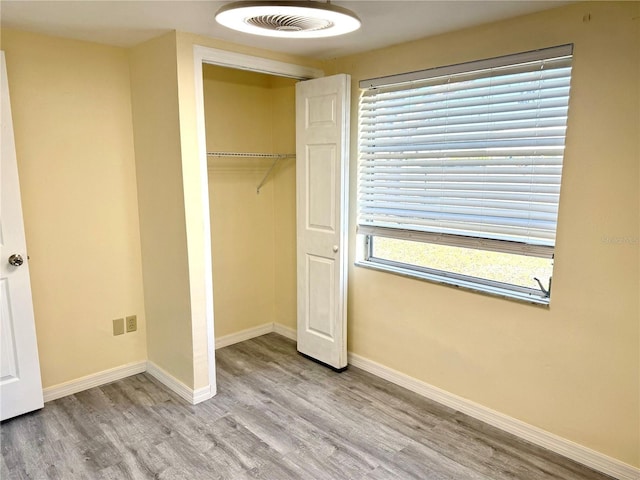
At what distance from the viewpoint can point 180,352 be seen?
2.83m

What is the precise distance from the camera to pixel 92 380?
2939 millimetres

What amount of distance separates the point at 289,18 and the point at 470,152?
1.21m

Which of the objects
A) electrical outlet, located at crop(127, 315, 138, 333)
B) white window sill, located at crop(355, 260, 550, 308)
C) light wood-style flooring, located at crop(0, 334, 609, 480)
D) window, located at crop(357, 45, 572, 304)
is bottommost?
light wood-style flooring, located at crop(0, 334, 609, 480)

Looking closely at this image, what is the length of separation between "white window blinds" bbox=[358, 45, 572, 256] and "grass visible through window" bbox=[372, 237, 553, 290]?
12 cm

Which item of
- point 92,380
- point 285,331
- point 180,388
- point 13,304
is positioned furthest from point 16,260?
point 285,331

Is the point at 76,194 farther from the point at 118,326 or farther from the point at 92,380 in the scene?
the point at 92,380

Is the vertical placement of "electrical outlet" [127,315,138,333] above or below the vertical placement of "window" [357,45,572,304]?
below

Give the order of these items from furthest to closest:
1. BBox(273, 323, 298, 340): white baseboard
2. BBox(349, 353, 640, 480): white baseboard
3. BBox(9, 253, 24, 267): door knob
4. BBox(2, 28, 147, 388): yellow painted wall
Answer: BBox(273, 323, 298, 340): white baseboard, BBox(2, 28, 147, 388): yellow painted wall, BBox(9, 253, 24, 267): door knob, BBox(349, 353, 640, 480): white baseboard

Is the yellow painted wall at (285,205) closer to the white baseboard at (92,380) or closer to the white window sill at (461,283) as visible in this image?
the white window sill at (461,283)

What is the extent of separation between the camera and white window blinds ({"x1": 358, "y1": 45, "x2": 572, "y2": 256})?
217 centimetres

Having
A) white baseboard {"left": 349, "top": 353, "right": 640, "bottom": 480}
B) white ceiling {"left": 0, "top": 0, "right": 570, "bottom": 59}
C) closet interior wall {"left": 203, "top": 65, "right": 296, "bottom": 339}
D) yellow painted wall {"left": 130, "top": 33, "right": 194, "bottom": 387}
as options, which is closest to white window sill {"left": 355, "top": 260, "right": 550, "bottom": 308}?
white baseboard {"left": 349, "top": 353, "right": 640, "bottom": 480}

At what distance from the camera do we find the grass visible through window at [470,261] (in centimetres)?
236

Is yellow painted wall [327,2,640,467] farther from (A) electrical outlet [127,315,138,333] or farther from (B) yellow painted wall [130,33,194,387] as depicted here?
(A) electrical outlet [127,315,138,333]

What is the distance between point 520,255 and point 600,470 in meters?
1.11
